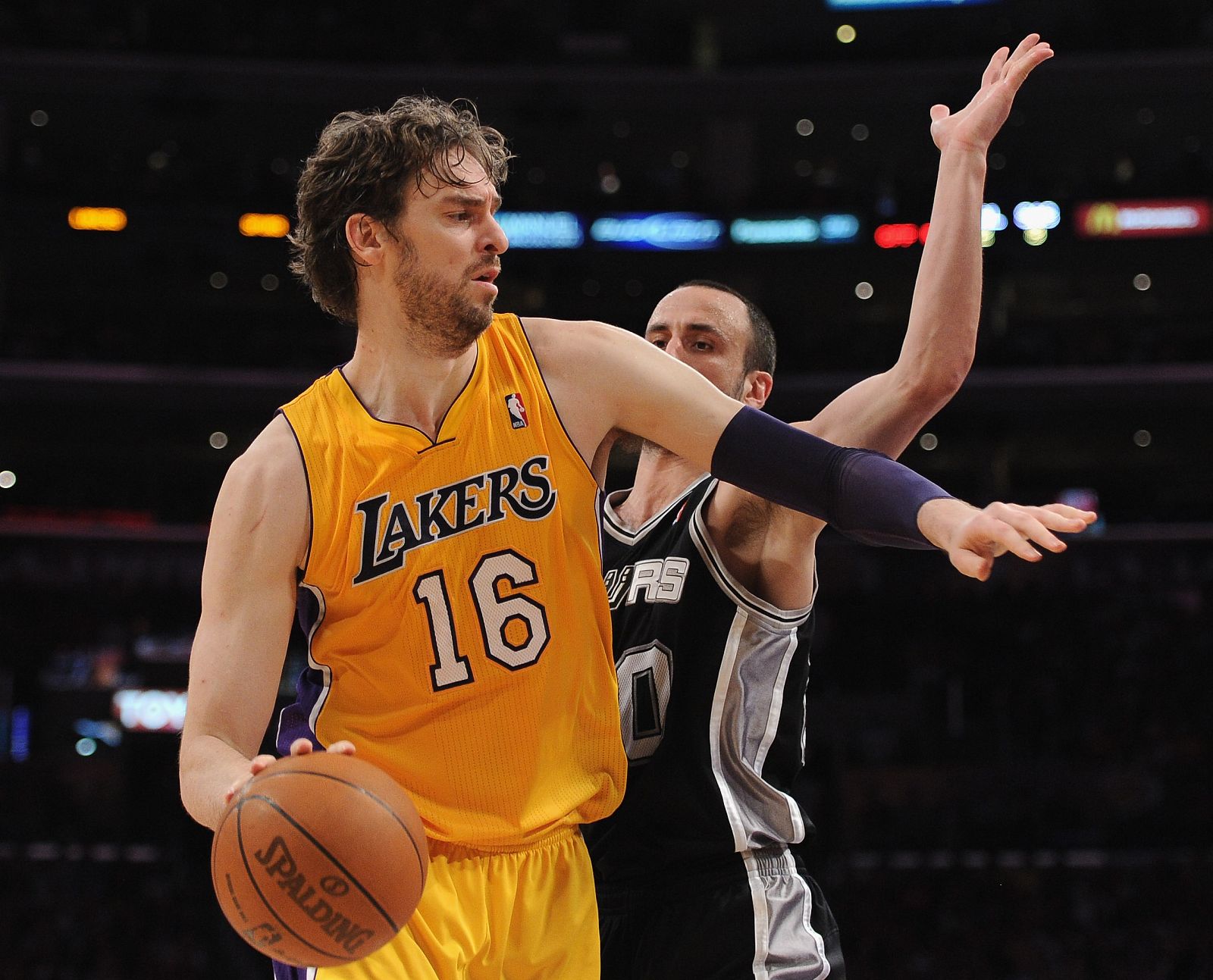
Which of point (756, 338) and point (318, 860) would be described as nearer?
point (318, 860)

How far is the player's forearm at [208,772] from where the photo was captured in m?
2.83

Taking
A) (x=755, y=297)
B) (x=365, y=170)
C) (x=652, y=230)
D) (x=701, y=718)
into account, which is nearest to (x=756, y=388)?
(x=701, y=718)

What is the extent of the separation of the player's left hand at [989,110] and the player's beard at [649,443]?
0.92 metres

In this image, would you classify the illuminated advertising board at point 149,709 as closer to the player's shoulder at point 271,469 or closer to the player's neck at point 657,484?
the player's neck at point 657,484

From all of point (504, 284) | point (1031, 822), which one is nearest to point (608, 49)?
point (504, 284)

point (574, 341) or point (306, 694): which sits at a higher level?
point (574, 341)

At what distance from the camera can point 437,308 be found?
323 centimetres

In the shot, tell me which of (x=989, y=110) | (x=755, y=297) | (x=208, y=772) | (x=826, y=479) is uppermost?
(x=755, y=297)

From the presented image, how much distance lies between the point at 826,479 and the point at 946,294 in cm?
81

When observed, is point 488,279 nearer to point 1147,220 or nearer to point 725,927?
point 725,927

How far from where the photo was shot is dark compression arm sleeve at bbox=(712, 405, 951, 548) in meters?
2.82

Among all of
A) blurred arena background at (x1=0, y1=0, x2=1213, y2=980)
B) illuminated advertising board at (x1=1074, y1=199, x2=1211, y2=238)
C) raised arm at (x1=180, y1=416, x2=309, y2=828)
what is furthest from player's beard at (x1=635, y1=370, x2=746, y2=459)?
illuminated advertising board at (x1=1074, y1=199, x2=1211, y2=238)

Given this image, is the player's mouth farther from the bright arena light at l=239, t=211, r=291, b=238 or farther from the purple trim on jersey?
the bright arena light at l=239, t=211, r=291, b=238

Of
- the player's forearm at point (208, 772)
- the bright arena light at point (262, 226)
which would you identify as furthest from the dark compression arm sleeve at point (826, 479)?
the bright arena light at point (262, 226)
